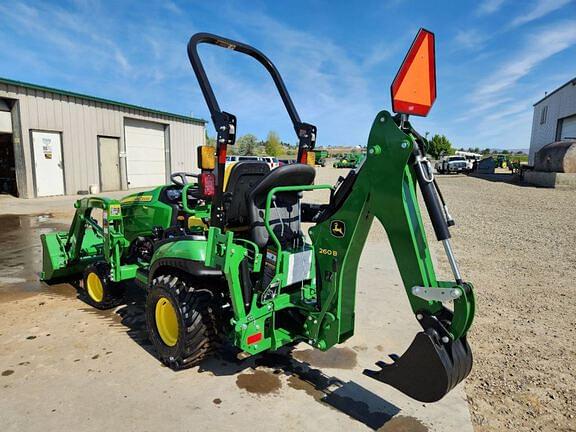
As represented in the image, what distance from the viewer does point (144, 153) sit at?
19.0m

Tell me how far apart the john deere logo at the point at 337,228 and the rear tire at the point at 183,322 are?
3.66ft

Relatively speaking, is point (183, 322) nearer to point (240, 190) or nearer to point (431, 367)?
point (240, 190)

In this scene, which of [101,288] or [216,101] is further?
[101,288]

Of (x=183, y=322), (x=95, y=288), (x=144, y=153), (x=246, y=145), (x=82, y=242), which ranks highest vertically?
(x=246, y=145)

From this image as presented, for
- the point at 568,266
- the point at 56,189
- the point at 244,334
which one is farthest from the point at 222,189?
the point at 56,189

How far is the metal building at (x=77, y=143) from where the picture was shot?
1352 centimetres

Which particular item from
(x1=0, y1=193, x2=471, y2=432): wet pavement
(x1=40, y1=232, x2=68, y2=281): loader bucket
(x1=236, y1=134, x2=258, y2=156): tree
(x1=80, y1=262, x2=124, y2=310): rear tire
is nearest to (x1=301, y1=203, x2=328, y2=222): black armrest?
(x1=0, y1=193, x2=471, y2=432): wet pavement

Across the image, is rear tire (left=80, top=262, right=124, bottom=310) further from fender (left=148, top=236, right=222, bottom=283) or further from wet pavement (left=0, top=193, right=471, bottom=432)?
fender (left=148, top=236, right=222, bottom=283)

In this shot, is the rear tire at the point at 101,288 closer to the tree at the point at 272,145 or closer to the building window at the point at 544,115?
the building window at the point at 544,115

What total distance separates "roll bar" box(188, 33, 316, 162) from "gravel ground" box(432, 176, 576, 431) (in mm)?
2422

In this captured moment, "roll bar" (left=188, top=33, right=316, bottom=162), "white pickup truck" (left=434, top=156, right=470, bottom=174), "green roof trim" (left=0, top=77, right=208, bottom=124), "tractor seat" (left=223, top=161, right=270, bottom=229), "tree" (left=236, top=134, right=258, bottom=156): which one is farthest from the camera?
"tree" (left=236, top=134, right=258, bottom=156)

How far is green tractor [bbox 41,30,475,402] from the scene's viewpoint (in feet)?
7.06

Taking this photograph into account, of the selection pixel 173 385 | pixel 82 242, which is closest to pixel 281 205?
pixel 173 385

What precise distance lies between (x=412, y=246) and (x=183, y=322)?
5.67 feet
